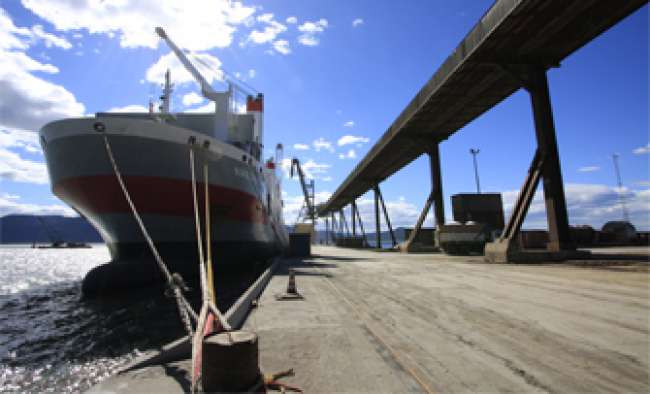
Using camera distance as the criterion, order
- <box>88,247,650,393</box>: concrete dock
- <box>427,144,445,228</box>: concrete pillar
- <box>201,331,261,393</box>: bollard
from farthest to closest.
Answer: <box>427,144,445,228</box>: concrete pillar → <box>88,247,650,393</box>: concrete dock → <box>201,331,261,393</box>: bollard

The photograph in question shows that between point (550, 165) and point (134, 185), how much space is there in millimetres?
17531

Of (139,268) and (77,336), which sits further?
(139,268)

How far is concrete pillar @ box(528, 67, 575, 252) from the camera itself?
14.2 meters

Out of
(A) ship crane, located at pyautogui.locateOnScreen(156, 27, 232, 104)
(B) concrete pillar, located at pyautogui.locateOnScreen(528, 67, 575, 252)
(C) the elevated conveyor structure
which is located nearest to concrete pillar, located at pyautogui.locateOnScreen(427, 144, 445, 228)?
(C) the elevated conveyor structure

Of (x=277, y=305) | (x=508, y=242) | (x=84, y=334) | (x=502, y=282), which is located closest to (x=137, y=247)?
(x=84, y=334)

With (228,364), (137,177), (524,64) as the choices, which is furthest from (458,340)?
(524,64)

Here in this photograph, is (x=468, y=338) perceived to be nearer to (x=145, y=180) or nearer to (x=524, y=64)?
(x=145, y=180)

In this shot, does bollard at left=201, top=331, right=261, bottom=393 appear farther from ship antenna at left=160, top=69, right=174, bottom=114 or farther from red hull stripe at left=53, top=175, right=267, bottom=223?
ship antenna at left=160, top=69, right=174, bottom=114

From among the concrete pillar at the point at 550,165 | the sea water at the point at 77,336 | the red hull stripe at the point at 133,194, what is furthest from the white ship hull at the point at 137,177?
the concrete pillar at the point at 550,165

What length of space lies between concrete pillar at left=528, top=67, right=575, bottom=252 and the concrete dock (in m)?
6.67

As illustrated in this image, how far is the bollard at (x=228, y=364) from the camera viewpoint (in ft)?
8.02

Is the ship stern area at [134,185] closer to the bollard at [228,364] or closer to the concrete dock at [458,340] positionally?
the concrete dock at [458,340]

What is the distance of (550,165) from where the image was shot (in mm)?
14523

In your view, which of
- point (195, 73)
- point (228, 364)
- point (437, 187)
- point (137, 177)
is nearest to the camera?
point (228, 364)
